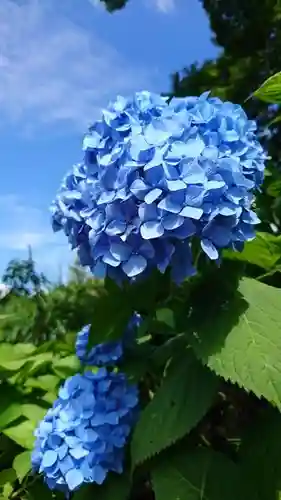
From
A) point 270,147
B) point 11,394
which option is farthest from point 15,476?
point 270,147

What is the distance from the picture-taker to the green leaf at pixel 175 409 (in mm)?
957

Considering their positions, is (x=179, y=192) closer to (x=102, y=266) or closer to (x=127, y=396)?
Answer: (x=102, y=266)

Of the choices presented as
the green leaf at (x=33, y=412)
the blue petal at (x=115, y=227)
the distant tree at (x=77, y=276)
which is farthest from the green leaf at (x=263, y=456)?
the distant tree at (x=77, y=276)

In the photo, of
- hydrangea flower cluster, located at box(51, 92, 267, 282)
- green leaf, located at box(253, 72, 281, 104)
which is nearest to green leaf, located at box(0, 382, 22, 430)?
hydrangea flower cluster, located at box(51, 92, 267, 282)

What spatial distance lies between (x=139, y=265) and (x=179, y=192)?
0.11 m

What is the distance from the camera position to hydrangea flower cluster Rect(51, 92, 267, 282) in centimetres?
94

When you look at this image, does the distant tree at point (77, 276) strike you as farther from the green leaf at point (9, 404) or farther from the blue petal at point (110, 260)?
the blue petal at point (110, 260)

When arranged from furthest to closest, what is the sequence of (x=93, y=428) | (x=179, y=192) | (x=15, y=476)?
(x=15, y=476) → (x=93, y=428) → (x=179, y=192)

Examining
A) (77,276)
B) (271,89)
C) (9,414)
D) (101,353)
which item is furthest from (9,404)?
(77,276)

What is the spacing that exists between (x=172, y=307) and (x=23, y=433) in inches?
17.4

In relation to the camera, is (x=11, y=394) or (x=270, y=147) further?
(x=270, y=147)

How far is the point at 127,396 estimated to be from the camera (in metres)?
1.10

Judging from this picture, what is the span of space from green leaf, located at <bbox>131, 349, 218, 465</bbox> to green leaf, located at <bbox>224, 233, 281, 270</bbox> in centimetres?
16

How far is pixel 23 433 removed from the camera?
132 cm
